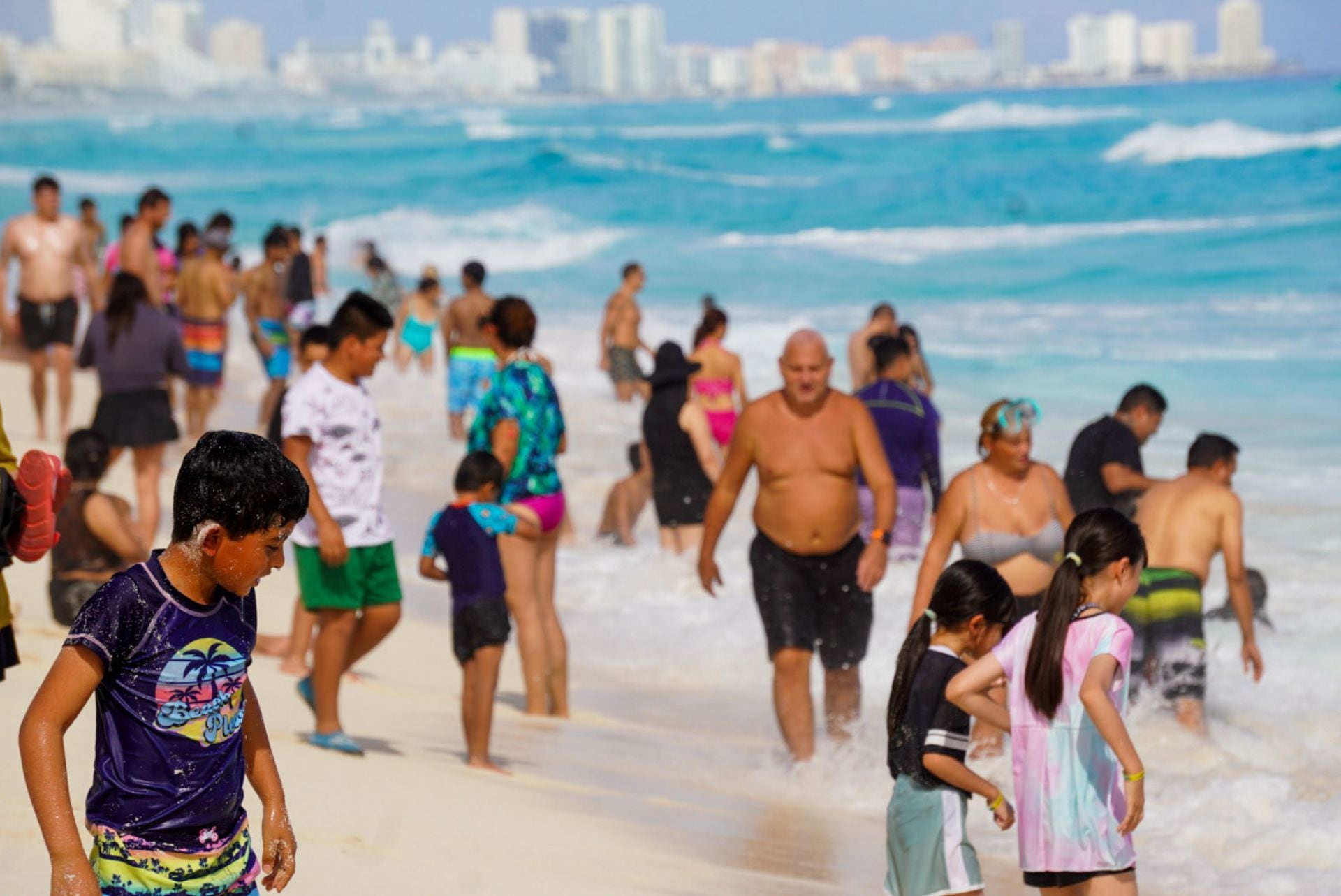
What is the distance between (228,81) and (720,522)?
530 feet

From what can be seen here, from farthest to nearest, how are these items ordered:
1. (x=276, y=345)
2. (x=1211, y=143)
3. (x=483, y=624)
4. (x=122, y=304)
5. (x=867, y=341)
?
(x=1211, y=143) → (x=276, y=345) → (x=867, y=341) → (x=122, y=304) → (x=483, y=624)

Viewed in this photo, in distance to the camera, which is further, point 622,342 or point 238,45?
point 238,45

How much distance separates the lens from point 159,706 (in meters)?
2.68

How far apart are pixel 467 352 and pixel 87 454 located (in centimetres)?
641

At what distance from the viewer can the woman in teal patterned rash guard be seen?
20.9 ft

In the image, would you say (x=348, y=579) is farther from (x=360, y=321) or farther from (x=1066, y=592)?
(x=1066, y=592)

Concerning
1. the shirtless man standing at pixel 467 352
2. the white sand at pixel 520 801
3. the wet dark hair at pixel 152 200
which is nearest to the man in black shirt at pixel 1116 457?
the white sand at pixel 520 801

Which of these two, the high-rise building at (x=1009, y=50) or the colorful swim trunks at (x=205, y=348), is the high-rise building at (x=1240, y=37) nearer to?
the high-rise building at (x=1009, y=50)

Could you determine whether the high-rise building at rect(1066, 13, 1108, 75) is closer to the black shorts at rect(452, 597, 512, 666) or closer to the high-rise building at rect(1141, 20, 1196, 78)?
the high-rise building at rect(1141, 20, 1196, 78)

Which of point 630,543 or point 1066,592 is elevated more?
point 1066,592

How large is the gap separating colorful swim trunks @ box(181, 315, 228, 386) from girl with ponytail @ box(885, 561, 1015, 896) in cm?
934

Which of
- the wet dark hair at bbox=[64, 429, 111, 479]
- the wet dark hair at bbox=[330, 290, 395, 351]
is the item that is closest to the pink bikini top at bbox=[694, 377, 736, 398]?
the wet dark hair at bbox=[64, 429, 111, 479]

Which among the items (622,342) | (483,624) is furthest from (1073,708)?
(622,342)

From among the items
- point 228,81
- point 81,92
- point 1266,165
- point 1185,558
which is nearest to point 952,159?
point 1266,165
